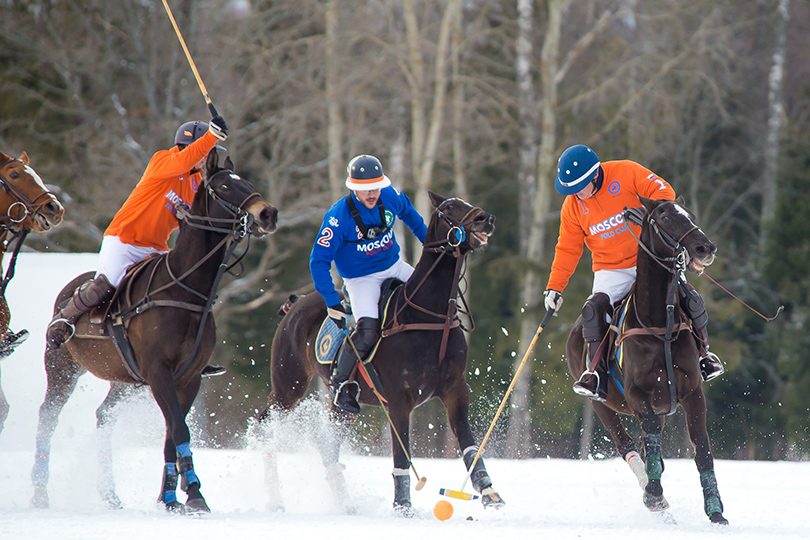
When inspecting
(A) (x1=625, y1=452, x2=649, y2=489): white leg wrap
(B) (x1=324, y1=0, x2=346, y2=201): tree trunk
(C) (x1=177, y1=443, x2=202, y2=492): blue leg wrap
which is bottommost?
(A) (x1=625, y1=452, x2=649, y2=489): white leg wrap

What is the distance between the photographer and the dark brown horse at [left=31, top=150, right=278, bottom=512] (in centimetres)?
600

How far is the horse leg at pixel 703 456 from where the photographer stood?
225 inches

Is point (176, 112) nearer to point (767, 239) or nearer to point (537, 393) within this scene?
point (537, 393)

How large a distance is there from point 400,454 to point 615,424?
6.03 feet

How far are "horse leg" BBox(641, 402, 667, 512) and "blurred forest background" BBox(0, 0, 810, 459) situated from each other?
8021 millimetres

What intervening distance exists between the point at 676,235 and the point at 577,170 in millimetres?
961

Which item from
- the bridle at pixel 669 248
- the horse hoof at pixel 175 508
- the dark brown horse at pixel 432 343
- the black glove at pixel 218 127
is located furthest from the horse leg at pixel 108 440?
the bridle at pixel 669 248

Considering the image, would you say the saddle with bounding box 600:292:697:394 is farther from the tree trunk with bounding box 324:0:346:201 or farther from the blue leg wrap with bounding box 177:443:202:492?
the tree trunk with bounding box 324:0:346:201

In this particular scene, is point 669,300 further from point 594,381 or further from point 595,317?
point 594,381

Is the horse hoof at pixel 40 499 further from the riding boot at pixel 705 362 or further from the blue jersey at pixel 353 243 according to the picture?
the riding boot at pixel 705 362

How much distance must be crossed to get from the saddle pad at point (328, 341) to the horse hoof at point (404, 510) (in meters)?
1.29

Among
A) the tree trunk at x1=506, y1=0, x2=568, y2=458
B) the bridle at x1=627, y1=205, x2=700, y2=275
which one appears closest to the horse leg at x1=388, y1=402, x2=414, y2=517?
the bridle at x1=627, y1=205, x2=700, y2=275

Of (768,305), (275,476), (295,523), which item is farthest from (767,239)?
(295,523)

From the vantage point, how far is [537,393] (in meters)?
20.7
